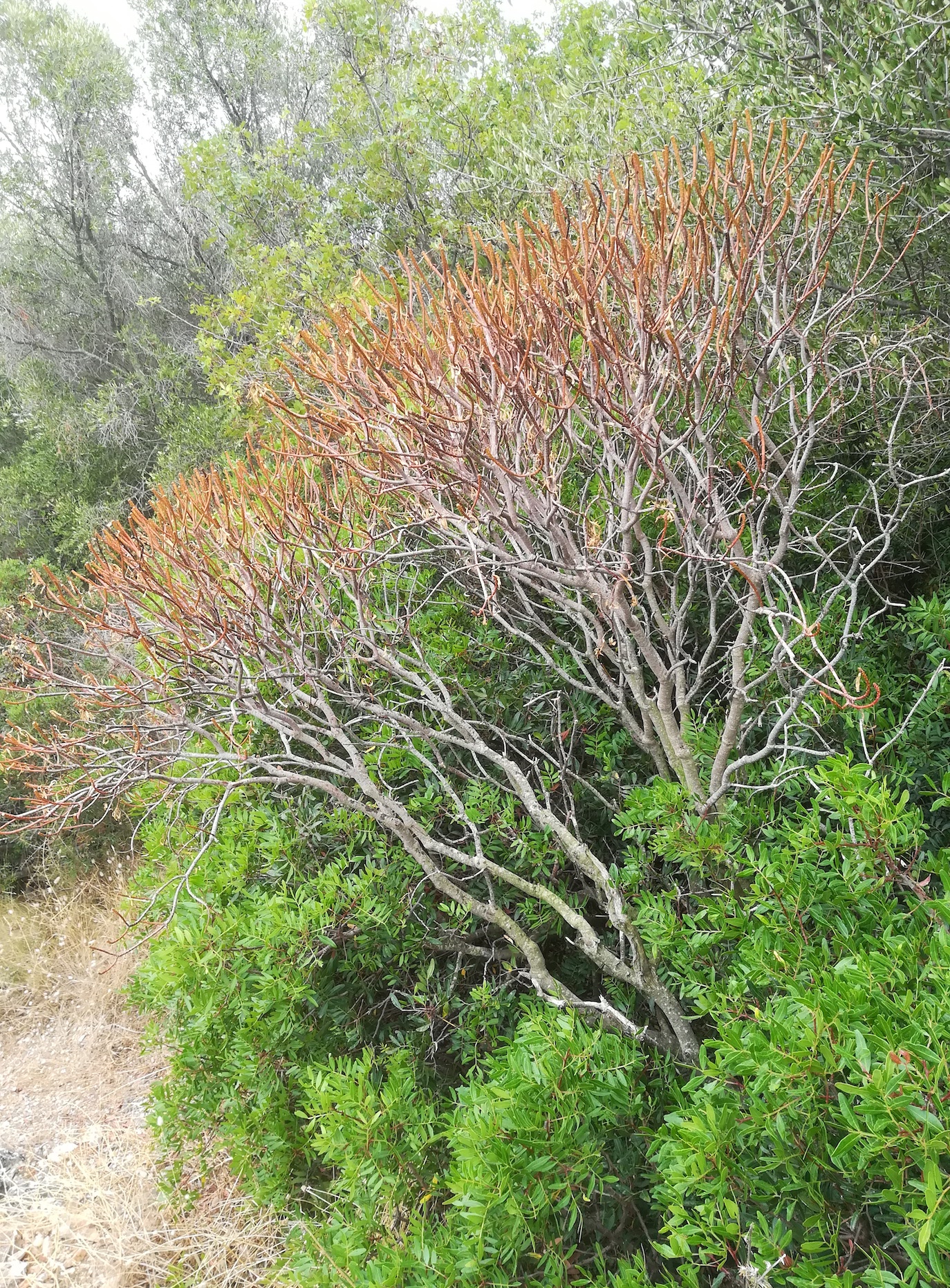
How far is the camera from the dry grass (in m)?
3.34

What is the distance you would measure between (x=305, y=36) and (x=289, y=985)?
14.2m

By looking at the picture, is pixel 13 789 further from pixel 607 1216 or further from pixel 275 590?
pixel 607 1216

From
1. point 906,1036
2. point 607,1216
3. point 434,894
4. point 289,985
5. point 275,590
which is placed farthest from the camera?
point 434,894

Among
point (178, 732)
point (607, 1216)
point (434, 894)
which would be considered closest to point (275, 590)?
point (178, 732)

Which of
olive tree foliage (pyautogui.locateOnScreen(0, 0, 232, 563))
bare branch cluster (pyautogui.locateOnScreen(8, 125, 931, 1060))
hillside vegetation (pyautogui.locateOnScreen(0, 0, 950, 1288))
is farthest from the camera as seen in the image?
olive tree foliage (pyautogui.locateOnScreen(0, 0, 232, 563))

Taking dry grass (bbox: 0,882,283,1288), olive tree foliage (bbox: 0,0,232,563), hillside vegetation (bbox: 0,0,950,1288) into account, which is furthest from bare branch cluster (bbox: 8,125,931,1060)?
olive tree foliage (bbox: 0,0,232,563)

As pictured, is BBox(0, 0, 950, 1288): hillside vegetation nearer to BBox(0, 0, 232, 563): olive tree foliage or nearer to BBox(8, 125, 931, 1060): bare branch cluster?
BBox(8, 125, 931, 1060): bare branch cluster

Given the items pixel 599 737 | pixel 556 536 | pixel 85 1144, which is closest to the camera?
pixel 556 536

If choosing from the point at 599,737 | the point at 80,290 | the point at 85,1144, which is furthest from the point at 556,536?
the point at 80,290

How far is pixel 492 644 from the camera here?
11.6 ft

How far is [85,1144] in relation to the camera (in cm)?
442

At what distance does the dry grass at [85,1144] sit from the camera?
131 inches

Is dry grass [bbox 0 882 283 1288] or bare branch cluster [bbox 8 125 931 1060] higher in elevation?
bare branch cluster [bbox 8 125 931 1060]

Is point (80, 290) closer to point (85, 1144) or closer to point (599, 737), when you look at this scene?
point (85, 1144)
